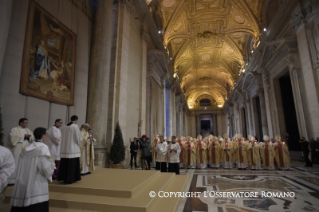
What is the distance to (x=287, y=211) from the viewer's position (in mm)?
2822

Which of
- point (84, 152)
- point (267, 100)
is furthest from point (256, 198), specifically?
point (267, 100)

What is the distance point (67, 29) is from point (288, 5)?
972 centimetres

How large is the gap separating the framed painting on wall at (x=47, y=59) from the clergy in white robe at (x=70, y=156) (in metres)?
1.78

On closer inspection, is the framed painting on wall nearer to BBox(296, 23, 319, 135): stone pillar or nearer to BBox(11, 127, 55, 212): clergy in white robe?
BBox(11, 127, 55, 212): clergy in white robe

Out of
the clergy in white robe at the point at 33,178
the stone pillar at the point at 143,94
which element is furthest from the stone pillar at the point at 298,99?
the clergy in white robe at the point at 33,178

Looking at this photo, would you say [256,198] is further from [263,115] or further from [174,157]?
[263,115]

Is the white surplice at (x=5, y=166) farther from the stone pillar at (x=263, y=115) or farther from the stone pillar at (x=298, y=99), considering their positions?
the stone pillar at (x=263, y=115)

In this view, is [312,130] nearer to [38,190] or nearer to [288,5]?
[288,5]

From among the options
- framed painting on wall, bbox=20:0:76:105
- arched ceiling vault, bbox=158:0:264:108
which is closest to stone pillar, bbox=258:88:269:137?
arched ceiling vault, bbox=158:0:264:108

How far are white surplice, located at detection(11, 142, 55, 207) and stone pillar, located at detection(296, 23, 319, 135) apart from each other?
9.28m

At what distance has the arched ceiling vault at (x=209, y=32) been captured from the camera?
13860mm

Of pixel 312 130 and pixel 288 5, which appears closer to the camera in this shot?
pixel 312 130

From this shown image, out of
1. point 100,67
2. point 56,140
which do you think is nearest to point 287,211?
point 56,140

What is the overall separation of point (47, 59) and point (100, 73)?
1.68 m
